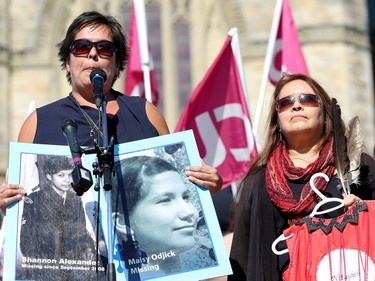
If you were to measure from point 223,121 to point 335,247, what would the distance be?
386cm

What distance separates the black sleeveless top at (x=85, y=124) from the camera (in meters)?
4.71

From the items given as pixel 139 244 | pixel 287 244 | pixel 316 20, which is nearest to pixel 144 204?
pixel 139 244

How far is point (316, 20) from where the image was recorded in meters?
16.6

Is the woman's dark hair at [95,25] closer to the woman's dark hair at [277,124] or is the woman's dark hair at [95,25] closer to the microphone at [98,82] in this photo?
the microphone at [98,82]

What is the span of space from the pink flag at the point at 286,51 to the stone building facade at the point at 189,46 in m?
6.53

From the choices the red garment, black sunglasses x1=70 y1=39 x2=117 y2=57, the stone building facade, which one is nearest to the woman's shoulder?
black sunglasses x1=70 y1=39 x2=117 y2=57

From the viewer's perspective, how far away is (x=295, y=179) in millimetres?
4836

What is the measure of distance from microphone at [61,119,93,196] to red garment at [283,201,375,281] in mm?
971

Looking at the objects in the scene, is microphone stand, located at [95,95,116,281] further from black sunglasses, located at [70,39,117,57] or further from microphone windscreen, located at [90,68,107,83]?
black sunglasses, located at [70,39,117,57]

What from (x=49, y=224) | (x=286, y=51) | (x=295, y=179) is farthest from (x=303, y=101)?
(x=286, y=51)

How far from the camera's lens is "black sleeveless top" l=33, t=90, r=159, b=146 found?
15.5 ft

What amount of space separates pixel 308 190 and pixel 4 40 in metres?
12.6

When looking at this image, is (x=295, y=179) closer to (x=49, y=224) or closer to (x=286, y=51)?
(x=49, y=224)

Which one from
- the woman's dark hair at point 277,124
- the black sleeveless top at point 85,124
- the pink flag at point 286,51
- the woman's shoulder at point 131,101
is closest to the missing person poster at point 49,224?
the black sleeveless top at point 85,124
